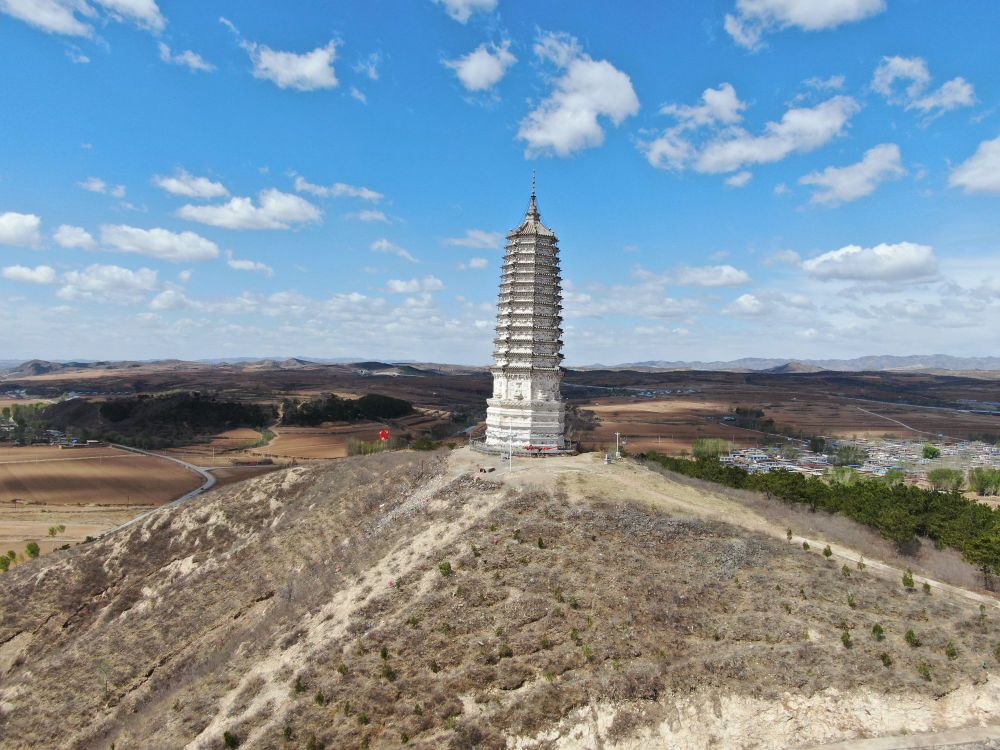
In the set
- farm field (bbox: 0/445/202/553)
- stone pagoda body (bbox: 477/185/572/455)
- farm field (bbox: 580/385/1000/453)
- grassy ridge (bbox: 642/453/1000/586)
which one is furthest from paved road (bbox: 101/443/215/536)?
farm field (bbox: 580/385/1000/453)

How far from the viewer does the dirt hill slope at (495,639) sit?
23.8 meters

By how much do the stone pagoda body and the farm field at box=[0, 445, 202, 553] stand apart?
49.6 m

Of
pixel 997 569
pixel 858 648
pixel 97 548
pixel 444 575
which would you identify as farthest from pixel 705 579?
pixel 97 548

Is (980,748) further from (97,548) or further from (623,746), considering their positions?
(97,548)

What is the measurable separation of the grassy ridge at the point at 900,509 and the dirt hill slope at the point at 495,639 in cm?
Result: 923

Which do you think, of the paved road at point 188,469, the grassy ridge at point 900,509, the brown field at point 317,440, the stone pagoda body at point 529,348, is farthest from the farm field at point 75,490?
the grassy ridge at point 900,509

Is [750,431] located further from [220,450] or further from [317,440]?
[220,450]

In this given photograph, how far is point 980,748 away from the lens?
21844 mm

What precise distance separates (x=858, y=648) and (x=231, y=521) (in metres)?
44.2

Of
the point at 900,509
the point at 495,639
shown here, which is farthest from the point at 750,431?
the point at 495,639

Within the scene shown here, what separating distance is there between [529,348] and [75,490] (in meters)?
73.3

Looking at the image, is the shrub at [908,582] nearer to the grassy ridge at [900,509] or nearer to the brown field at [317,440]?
the grassy ridge at [900,509]

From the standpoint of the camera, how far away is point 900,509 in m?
41.2

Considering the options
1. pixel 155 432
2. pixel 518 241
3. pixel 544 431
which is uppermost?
pixel 518 241
